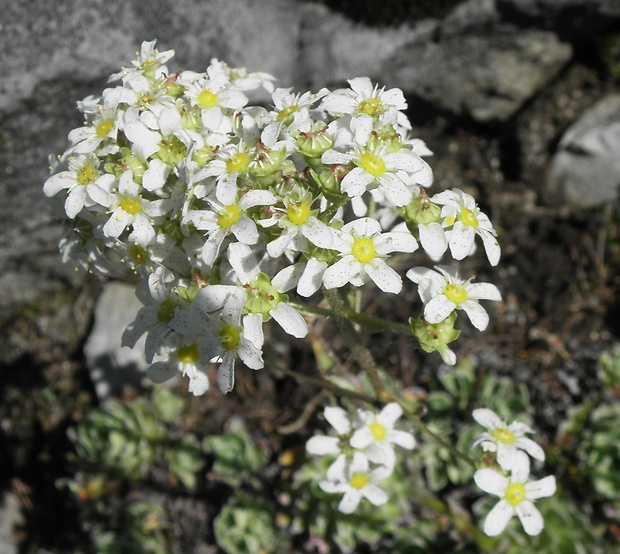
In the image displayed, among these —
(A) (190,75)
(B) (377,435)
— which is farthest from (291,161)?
(B) (377,435)

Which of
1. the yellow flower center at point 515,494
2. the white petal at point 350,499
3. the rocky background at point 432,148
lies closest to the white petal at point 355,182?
the yellow flower center at point 515,494

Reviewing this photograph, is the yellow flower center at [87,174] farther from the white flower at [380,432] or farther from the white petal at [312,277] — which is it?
the white flower at [380,432]

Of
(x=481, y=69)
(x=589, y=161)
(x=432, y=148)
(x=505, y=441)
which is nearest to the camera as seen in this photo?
(x=505, y=441)

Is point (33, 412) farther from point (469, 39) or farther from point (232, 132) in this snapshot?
point (469, 39)

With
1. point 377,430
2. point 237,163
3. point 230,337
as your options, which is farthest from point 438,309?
point 377,430

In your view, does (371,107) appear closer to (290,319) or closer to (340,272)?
(340,272)

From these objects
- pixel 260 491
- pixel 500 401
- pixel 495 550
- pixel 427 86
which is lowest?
pixel 260 491
